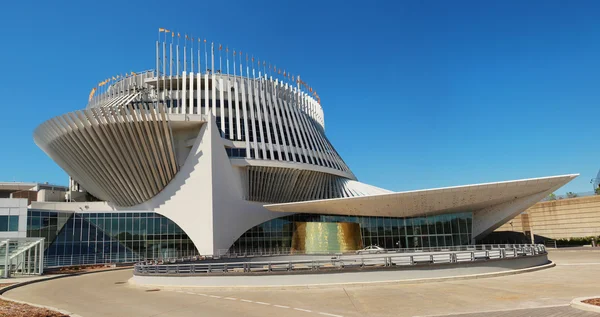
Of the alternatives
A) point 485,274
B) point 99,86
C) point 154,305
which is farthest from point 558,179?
point 99,86

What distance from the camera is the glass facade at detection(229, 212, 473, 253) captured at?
44281 millimetres

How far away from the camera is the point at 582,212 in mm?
55344

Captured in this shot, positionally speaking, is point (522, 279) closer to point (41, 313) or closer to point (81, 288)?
point (41, 313)

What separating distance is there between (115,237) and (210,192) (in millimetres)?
10948

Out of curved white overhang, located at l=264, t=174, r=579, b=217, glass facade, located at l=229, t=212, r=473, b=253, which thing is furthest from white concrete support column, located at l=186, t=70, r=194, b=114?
curved white overhang, located at l=264, t=174, r=579, b=217

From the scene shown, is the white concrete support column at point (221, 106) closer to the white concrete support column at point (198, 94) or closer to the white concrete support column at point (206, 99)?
the white concrete support column at point (206, 99)

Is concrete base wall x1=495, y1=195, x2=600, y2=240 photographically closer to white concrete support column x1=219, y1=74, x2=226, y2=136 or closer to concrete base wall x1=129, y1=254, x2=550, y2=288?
concrete base wall x1=129, y1=254, x2=550, y2=288

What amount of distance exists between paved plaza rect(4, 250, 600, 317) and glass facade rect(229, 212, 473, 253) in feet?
61.3

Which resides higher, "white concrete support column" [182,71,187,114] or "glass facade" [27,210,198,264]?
"white concrete support column" [182,71,187,114]

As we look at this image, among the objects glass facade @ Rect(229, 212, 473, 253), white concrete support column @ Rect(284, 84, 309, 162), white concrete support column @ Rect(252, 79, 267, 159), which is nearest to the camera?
glass facade @ Rect(229, 212, 473, 253)

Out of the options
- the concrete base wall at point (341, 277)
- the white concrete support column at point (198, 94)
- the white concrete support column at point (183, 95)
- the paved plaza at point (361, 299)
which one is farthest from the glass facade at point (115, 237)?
the concrete base wall at point (341, 277)

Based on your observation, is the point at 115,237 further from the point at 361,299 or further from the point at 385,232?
the point at 361,299

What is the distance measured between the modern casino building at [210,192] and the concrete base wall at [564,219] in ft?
62.2

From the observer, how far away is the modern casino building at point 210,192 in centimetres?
4419
